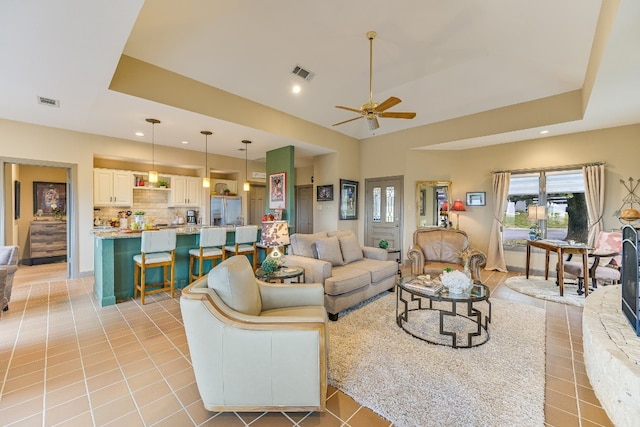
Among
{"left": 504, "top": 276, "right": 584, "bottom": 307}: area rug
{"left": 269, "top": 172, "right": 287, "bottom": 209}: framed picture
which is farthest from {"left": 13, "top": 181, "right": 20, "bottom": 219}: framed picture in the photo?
{"left": 504, "top": 276, "right": 584, "bottom": 307}: area rug

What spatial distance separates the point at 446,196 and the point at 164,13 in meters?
6.37

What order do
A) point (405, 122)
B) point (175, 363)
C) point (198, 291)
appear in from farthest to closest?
point (405, 122) < point (175, 363) < point (198, 291)

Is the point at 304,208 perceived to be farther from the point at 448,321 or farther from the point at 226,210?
the point at 448,321

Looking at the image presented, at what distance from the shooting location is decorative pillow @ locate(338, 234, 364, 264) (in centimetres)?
426

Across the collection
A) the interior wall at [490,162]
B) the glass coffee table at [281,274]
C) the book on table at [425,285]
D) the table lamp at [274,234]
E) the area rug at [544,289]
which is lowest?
the area rug at [544,289]

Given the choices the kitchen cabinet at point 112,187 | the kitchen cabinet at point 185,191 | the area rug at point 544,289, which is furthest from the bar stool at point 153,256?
the area rug at point 544,289

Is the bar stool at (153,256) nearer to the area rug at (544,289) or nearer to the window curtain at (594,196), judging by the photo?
the area rug at (544,289)

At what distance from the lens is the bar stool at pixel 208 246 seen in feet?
14.6

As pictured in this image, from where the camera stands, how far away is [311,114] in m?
5.77

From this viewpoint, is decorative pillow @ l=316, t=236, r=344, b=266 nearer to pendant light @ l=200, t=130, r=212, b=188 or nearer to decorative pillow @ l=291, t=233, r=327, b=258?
decorative pillow @ l=291, t=233, r=327, b=258

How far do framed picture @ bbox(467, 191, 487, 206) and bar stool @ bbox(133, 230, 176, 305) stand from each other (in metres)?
6.29

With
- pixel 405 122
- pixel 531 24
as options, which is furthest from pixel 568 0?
pixel 405 122

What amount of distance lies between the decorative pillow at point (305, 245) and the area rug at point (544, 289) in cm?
352

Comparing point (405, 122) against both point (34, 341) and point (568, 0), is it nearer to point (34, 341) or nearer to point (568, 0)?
point (568, 0)
